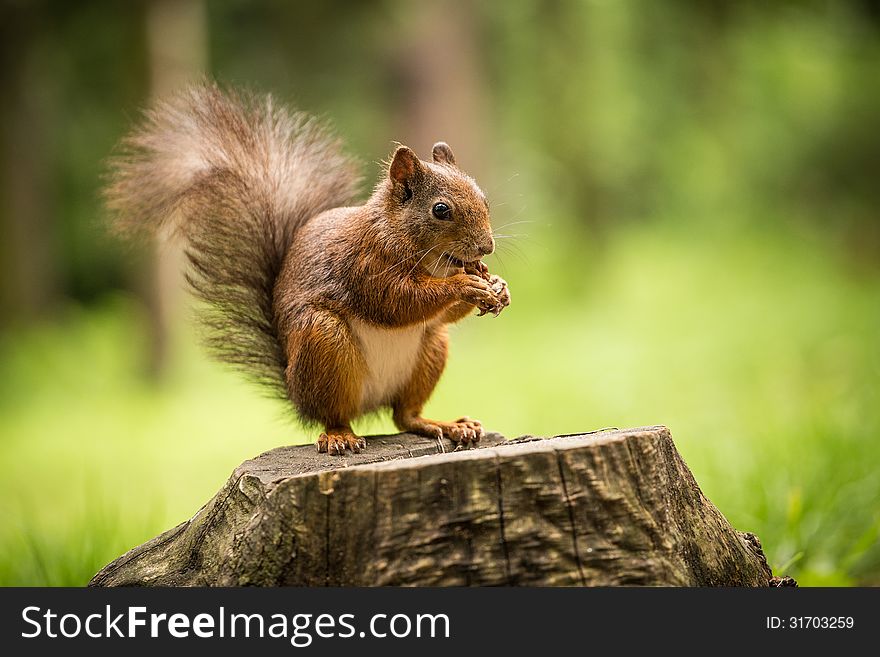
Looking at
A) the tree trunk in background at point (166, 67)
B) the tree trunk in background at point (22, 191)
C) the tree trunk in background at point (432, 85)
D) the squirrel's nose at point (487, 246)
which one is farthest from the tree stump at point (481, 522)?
the tree trunk in background at point (22, 191)

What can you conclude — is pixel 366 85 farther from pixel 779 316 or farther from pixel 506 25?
pixel 779 316

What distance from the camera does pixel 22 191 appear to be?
923 centimetres

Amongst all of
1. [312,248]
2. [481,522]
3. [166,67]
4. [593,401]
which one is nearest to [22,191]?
[166,67]

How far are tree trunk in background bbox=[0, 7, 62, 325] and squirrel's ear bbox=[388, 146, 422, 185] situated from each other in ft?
25.6

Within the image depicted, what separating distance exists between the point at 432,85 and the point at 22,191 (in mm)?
4427

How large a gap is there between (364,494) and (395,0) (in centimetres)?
625

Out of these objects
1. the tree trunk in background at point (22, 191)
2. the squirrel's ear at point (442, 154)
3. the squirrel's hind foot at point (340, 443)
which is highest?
the tree trunk in background at point (22, 191)

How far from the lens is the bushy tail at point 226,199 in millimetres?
2527

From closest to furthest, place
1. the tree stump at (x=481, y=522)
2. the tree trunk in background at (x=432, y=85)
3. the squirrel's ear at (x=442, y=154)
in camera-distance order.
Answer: the tree stump at (x=481, y=522) → the squirrel's ear at (x=442, y=154) → the tree trunk in background at (x=432, y=85)

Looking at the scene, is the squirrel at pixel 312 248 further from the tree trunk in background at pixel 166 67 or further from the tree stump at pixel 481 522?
the tree trunk in background at pixel 166 67

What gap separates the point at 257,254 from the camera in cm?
252

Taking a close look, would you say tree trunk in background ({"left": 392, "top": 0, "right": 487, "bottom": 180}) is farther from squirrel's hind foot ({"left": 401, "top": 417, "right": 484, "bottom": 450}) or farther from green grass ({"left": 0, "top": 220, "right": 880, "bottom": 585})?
squirrel's hind foot ({"left": 401, "top": 417, "right": 484, "bottom": 450})

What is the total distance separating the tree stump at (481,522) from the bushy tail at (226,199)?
0.73 meters

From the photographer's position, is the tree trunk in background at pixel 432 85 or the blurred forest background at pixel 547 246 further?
the tree trunk in background at pixel 432 85
